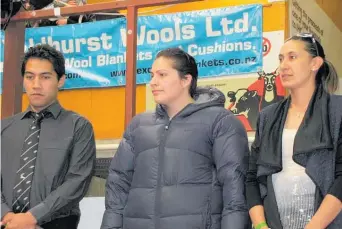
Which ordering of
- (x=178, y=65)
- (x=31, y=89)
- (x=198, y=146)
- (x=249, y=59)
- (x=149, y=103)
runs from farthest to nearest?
(x=149, y=103)
(x=249, y=59)
(x=31, y=89)
(x=178, y=65)
(x=198, y=146)

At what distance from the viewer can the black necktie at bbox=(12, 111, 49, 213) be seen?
3.14m

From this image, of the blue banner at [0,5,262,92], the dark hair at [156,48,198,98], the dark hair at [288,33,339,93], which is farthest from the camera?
the blue banner at [0,5,262,92]

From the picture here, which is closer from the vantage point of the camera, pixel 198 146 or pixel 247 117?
pixel 198 146

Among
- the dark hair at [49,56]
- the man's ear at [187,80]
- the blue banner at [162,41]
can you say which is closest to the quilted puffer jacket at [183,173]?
the man's ear at [187,80]

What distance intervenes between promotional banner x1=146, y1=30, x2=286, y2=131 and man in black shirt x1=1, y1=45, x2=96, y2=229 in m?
2.14

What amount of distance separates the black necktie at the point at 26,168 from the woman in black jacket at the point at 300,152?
111 centimetres

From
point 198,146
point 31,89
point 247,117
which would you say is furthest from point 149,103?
point 198,146

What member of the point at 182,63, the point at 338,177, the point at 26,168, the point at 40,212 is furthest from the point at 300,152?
the point at 26,168

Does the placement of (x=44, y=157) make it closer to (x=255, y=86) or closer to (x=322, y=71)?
(x=322, y=71)

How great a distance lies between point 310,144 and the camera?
265 centimetres

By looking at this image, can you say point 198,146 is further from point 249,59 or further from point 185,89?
point 249,59

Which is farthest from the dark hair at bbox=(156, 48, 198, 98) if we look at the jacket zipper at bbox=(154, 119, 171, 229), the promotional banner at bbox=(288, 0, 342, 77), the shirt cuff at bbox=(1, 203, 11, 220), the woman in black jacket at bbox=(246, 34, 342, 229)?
the promotional banner at bbox=(288, 0, 342, 77)

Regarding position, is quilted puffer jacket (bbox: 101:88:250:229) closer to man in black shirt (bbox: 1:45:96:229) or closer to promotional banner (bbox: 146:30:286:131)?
man in black shirt (bbox: 1:45:96:229)

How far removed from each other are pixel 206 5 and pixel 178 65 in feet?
10.7
